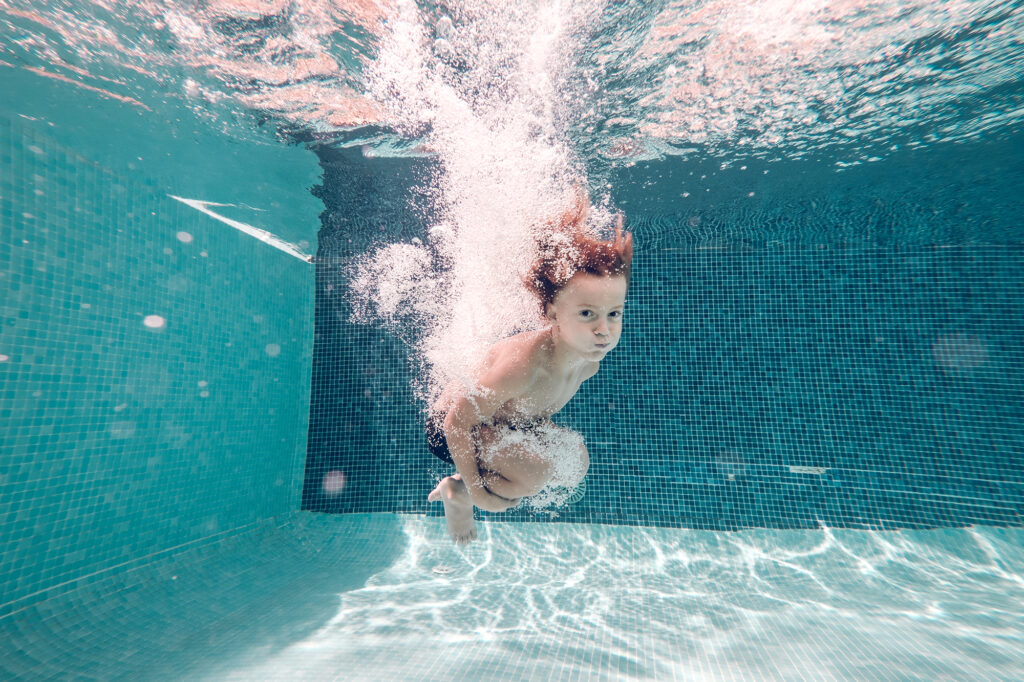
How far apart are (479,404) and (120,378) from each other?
434 cm

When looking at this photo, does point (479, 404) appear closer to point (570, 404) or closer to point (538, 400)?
point (538, 400)

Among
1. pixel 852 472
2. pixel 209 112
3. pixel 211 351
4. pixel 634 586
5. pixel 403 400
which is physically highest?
pixel 209 112

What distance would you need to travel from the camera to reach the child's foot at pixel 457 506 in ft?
10.4

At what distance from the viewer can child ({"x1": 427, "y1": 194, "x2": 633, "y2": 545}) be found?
2434 mm

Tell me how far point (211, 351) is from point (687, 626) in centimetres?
618

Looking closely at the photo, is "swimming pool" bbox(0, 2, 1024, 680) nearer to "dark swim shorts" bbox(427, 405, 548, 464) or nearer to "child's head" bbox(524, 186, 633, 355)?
"dark swim shorts" bbox(427, 405, 548, 464)

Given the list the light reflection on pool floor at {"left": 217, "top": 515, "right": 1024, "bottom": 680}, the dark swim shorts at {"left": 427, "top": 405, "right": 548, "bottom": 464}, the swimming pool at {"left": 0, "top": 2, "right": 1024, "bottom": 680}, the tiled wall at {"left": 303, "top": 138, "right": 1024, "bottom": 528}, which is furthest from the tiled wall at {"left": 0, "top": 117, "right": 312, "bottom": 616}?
the dark swim shorts at {"left": 427, "top": 405, "right": 548, "bottom": 464}

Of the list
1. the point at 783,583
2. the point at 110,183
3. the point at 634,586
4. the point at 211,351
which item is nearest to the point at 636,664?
the point at 634,586

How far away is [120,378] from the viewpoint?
185 inches

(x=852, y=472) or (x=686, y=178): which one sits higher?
(x=686, y=178)

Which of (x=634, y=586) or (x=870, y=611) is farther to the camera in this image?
(x=634, y=586)

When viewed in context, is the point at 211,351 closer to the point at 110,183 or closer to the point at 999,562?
the point at 110,183

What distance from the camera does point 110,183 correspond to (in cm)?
479

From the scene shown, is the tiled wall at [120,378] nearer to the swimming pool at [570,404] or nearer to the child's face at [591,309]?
the swimming pool at [570,404]
